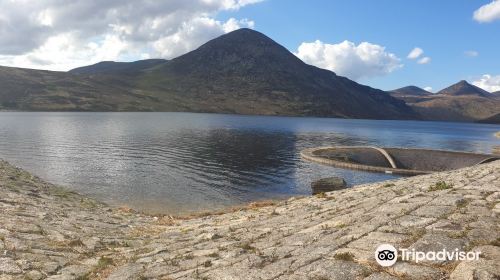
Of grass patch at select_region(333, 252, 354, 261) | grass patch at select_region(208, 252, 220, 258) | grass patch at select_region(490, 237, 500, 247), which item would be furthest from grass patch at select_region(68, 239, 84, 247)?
→ grass patch at select_region(490, 237, 500, 247)

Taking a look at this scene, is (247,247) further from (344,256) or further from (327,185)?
(327,185)

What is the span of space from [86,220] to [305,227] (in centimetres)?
1327

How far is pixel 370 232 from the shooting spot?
42.2 feet

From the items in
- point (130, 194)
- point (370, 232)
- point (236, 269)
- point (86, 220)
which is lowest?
point (130, 194)

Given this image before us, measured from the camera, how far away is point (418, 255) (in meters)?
10.5

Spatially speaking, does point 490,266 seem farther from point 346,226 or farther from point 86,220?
point 86,220

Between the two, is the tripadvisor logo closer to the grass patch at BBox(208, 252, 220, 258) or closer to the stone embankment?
the stone embankment

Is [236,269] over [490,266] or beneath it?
beneath

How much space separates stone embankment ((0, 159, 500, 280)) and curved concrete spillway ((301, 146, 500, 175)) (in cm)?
5694

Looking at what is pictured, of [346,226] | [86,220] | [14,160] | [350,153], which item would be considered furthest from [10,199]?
[350,153]

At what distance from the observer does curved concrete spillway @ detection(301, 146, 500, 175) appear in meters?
75.0

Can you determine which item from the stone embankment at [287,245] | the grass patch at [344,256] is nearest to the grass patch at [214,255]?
the stone embankment at [287,245]

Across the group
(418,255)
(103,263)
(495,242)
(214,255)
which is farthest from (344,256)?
(103,263)

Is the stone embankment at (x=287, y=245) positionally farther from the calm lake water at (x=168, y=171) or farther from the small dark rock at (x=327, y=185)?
the small dark rock at (x=327, y=185)
